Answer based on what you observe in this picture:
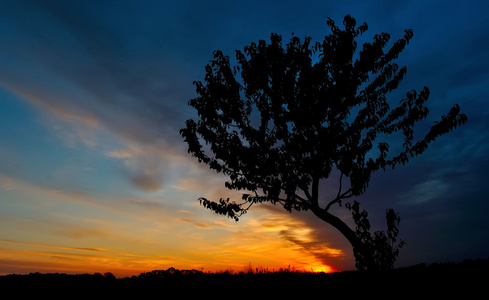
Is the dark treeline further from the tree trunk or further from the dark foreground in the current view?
the tree trunk

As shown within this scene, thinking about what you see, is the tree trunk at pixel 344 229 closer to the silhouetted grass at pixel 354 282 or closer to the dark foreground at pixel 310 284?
the silhouetted grass at pixel 354 282

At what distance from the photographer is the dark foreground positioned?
8.04 meters

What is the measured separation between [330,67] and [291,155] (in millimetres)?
5020

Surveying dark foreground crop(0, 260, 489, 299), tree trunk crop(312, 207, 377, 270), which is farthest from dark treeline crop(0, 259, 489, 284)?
tree trunk crop(312, 207, 377, 270)

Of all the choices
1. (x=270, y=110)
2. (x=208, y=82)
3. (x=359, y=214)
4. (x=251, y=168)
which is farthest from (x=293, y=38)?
(x=359, y=214)

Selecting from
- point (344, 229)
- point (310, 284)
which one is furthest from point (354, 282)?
point (344, 229)

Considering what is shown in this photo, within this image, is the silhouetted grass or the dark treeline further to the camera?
the dark treeline

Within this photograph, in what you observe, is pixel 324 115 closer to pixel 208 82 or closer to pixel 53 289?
pixel 208 82

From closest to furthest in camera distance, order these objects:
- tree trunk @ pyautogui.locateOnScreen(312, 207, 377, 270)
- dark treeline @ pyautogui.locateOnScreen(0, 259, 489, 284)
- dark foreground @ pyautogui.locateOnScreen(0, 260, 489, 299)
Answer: dark foreground @ pyautogui.locateOnScreen(0, 260, 489, 299), dark treeline @ pyautogui.locateOnScreen(0, 259, 489, 284), tree trunk @ pyautogui.locateOnScreen(312, 207, 377, 270)

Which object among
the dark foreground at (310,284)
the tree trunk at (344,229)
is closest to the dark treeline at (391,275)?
the dark foreground at (310,284)

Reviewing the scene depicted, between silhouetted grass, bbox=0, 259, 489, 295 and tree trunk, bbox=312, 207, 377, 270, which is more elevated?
tree trunk, bbox=312, 207, 377, 270

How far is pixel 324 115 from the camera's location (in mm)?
17375

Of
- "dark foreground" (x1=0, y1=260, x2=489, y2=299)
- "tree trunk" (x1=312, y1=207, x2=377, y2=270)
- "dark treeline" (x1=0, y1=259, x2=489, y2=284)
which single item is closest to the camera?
"dark foreground" (x1=0, y1=260, x2=489, y2=299)

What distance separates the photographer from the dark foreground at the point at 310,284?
804cm
